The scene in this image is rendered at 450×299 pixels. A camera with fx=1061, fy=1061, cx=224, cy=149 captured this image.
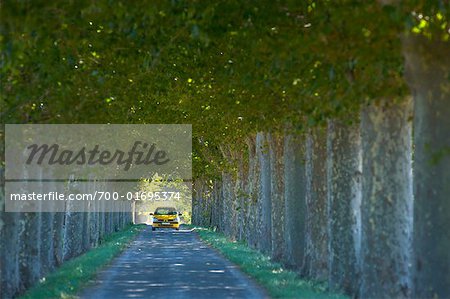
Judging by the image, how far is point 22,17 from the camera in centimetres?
1430

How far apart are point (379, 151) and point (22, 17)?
6.50 metres

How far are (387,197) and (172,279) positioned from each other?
11866mm

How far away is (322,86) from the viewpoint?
19312 millimetres

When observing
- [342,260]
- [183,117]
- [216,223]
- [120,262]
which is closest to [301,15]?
[342,260]

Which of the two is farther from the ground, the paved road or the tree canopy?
the tree canopy

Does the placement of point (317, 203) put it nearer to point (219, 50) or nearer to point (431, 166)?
point (219, 50)

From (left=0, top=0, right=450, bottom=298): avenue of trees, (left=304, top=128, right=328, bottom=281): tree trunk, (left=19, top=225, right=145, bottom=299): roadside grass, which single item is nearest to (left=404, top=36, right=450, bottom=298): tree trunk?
(left=0, top=0, right=450, bottom=298): avenue of trees

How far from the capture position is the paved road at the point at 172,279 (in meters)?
23.4

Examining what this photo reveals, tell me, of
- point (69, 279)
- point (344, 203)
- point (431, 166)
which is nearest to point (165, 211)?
point (69, 279)

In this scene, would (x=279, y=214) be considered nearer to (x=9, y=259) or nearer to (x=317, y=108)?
(x=9, y=259)

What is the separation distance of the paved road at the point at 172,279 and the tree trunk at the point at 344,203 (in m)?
1.79

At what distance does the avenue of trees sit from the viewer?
49.3ft

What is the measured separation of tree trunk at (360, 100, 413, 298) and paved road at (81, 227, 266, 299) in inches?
196

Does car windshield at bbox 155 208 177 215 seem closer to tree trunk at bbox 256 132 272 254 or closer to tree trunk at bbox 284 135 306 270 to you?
tree trunk at bbox 256 132 272 254
